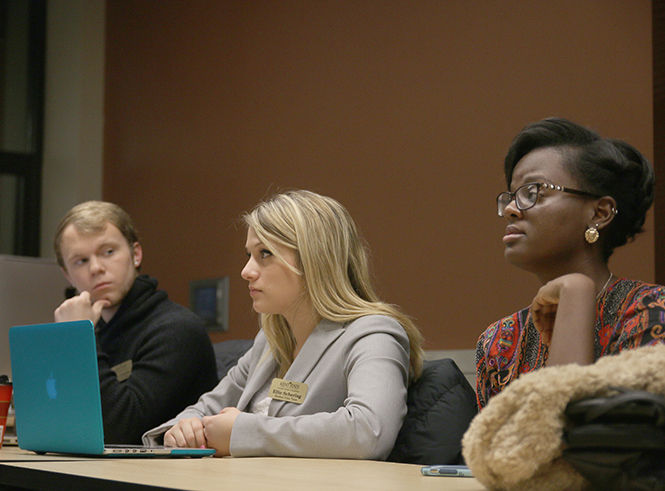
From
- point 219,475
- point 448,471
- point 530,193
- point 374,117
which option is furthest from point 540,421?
point 374,117

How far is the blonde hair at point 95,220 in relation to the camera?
2952mm

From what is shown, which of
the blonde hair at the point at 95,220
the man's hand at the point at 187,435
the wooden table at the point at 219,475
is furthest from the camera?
the blonde hair at the point at 95,220

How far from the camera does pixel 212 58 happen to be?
4.07 metres

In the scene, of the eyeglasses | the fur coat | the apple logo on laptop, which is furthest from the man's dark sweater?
the fur coat

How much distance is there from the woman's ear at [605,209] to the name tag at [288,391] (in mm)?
780

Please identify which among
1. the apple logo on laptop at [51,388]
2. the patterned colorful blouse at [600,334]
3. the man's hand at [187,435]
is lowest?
the man's hand at [187,435]

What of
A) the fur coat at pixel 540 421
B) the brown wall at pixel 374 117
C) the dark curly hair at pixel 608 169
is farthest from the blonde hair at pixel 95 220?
the fur coat at pixel 540 421

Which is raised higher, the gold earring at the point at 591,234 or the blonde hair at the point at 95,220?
the gold earring at the point at 591,234

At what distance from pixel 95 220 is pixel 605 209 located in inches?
69.9

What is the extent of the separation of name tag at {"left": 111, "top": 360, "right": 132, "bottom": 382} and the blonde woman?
34 centimetres

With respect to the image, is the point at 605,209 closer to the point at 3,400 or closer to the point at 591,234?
the point at 591,234

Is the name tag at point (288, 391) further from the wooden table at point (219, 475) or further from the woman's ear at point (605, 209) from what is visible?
the woman's ear at point (605, 209)

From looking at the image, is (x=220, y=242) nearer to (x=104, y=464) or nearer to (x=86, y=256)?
(x=86, y=256)

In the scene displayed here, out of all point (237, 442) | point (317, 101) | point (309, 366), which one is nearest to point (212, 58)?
point (317, 101)
